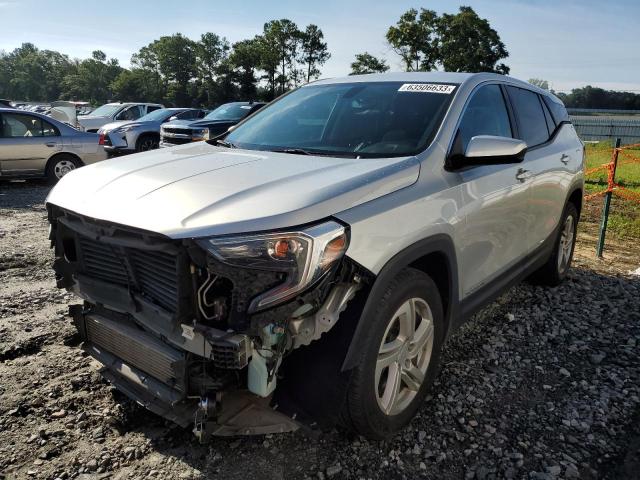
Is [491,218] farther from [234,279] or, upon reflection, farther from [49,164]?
[49,164]

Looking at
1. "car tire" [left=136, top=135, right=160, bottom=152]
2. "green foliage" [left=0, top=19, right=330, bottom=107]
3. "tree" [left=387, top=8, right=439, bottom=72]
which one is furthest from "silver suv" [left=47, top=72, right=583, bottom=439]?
"green foliage" [left=0, top=19, right=330, bottom=107]

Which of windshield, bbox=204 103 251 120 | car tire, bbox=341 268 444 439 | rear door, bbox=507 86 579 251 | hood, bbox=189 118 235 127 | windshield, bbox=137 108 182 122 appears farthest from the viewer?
windshield, bbox=137 108 182 122

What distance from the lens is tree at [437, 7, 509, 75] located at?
4522cm

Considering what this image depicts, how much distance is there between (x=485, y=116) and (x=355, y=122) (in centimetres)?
89

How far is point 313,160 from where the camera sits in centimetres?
279

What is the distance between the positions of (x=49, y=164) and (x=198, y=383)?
10105mm

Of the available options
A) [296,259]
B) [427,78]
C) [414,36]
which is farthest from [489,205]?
[414,36]

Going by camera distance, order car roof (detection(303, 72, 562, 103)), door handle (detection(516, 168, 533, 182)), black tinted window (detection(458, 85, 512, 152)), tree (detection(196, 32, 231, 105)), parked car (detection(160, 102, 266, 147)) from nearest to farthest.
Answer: black tinted window (detection(458, 85, 512, 152)) → car roof (detection(303, 72, 562, 103)) → door handle (detection(516, 168, 533, 182)) → parked car (detection(160, 102, 266, 147)) → tree (detection(196, 32, 231, 105))

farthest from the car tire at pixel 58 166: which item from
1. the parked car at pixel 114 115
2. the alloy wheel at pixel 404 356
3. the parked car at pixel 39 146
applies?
the alloy wheel at pixel 404 356

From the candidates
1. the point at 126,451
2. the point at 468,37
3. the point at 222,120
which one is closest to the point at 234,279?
the point at 126,451

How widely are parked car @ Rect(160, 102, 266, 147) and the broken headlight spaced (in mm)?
9958

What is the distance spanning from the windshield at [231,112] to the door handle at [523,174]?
35.8 ft

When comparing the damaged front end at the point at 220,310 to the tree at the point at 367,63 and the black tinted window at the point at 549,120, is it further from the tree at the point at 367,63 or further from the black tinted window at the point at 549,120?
the tree at the point at 367,63

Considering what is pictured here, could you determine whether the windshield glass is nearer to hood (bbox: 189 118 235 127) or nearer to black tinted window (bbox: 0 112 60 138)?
hood (bbox: 189 118 235 127)
